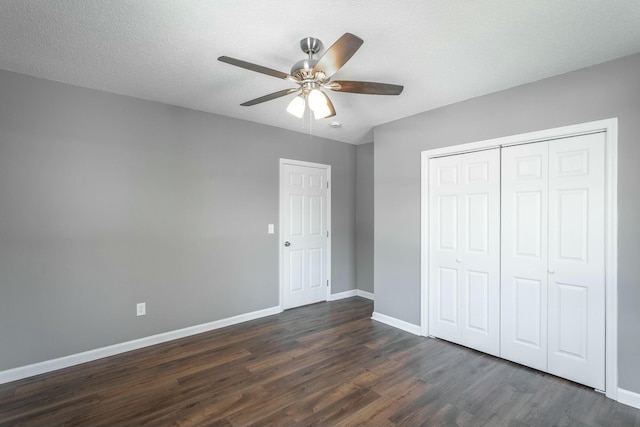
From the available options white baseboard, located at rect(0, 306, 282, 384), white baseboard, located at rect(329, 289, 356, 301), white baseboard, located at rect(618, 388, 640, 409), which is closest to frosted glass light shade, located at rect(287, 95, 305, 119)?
white baseboard, located at rect(0, 306, 282, 384)

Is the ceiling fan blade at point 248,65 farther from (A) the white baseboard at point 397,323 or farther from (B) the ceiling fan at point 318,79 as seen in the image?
(A) the white baseboard at point 397,323

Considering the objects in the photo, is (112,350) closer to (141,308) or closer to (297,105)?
(141,308)

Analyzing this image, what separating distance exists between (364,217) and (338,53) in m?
3.56

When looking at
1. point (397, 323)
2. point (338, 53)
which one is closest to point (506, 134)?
point (338, 53)

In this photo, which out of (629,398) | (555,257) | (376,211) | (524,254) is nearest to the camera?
(629,398)

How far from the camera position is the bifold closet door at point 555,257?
7.85 feet

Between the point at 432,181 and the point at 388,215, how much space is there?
0.69 metres

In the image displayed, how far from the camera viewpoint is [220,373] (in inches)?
104

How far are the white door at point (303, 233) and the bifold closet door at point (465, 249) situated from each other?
5.83 ft

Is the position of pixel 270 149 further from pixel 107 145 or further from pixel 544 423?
pixel 544 423

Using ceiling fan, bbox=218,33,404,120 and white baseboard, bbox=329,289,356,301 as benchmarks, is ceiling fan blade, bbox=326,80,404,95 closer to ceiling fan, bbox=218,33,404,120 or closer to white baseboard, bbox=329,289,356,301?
ceiling fan, bbox=218,33,404,120

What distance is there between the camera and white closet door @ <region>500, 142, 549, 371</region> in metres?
2.66

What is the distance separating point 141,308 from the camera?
3129mm

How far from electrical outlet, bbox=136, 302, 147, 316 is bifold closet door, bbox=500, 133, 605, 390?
354cm
